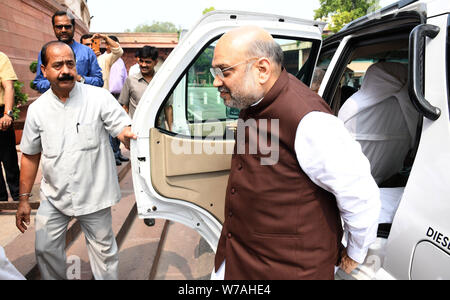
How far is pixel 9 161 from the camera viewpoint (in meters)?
3.68

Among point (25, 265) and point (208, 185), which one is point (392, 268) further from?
point (25, 265)

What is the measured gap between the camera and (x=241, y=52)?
51.8 inches

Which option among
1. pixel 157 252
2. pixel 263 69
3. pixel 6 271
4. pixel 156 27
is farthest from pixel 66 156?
pixel 156 27

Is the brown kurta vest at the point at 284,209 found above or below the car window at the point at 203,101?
below

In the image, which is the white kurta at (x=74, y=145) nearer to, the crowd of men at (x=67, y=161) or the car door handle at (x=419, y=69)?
the crowd of men at (x=67, y=161)

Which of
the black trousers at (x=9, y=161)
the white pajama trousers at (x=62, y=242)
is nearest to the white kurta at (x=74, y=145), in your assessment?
the white pajama trousers at (x=62, y=242)

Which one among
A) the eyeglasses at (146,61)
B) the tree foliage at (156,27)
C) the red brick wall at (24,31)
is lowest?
the eyeglasses at (146,61)

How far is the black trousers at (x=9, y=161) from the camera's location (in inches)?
142

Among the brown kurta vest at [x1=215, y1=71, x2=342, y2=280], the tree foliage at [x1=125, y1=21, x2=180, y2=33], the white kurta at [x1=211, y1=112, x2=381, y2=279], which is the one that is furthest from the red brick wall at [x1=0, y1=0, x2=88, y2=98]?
the tree foliage at [x1=125, y1=21, x2=180, y2=33]

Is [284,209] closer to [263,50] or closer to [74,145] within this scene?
[263,50]

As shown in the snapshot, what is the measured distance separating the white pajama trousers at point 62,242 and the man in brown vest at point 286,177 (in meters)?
1.24

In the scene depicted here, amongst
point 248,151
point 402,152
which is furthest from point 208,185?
point 402,152

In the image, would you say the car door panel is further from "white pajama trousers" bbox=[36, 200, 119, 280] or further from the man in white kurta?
"white pajama trousers" bbox=[36, 200, 119, 280]

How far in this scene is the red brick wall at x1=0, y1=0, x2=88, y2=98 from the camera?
7326 millimetres
